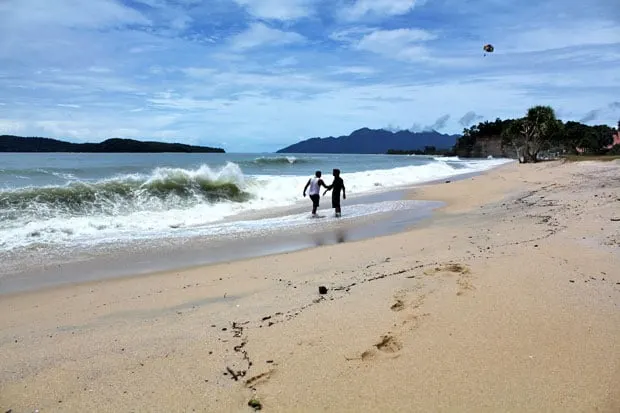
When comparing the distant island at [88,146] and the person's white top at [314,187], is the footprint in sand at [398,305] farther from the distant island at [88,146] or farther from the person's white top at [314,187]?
the distant island at [88,146]

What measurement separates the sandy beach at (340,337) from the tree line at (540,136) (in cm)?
5745

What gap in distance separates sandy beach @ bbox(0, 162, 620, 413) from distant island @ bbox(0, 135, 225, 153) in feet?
331

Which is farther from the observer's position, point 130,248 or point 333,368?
point 130,248

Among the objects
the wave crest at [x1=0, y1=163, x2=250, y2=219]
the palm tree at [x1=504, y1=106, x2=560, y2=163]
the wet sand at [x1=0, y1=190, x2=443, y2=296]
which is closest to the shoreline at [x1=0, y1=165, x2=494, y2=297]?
the wet sand at [x1=0, y1=190, x2=443, y2=296]

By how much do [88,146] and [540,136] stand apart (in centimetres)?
9677

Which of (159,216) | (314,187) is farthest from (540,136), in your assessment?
(159,216)

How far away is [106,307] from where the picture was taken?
19.2 ft

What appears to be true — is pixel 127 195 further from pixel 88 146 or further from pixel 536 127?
pixel 88 146

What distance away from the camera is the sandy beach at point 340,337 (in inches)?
129

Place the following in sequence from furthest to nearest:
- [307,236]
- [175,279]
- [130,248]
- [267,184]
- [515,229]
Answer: [267,184], [307,236], [130,248], [515,229], [175,279]

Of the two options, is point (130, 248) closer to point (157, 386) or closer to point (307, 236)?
point (307, 236)

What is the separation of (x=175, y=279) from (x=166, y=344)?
2.96 meters

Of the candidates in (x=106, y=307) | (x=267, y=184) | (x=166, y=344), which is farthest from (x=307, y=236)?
(x=267, y=184)

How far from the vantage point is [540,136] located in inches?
2328
